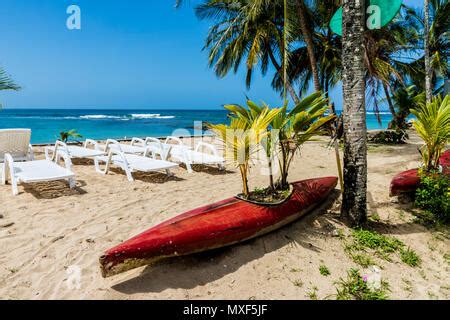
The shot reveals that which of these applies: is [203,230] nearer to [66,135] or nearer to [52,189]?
[52,189]

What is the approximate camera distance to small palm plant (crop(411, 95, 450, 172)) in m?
3.85

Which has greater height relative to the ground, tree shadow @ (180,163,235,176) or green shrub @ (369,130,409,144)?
green shrub @ (369,130,409,144)

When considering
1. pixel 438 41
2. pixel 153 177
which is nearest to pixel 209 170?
pixel 153 177

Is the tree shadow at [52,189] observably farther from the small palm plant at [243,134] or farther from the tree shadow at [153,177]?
the small palm plant at [243,134]

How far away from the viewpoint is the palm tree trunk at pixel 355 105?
300 cm

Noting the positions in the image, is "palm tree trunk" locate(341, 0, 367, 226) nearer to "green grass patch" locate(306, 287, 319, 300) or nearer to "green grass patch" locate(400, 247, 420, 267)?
"green grass patch" locate(400, 247, 420, 267)

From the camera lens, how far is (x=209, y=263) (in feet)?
8.31

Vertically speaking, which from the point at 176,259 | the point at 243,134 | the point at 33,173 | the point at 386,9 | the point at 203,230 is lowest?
the point at 176,259

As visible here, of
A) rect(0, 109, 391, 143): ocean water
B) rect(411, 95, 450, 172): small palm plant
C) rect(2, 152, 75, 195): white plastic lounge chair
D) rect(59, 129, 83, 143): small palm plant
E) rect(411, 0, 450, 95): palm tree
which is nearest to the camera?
rect(411, 95, 450, 172): small palm plant

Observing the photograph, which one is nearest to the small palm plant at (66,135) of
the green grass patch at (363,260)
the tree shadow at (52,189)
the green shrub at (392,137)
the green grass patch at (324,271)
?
the tree shadow at (52,189)

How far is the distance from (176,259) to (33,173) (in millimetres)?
3097

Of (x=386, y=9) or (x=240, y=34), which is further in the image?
(x=240, y=34)

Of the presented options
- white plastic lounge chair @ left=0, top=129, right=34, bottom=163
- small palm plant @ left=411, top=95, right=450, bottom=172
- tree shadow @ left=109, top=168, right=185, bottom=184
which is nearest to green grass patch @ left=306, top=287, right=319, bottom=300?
small palm plant @ left=411, top=95, right=450, bottom=172

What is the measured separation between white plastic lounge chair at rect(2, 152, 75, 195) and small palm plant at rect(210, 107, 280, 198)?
8.89ft
